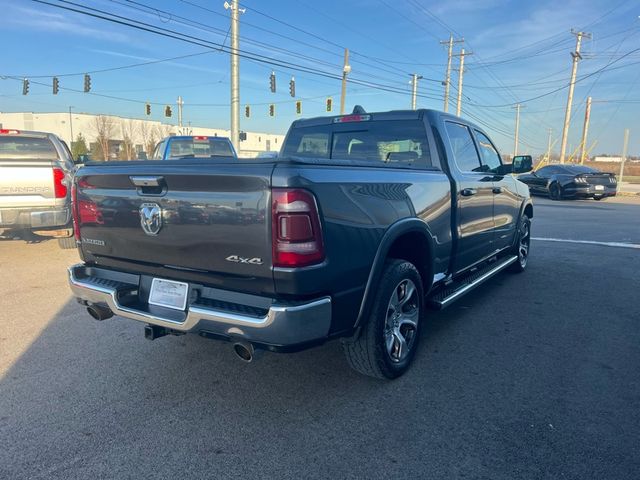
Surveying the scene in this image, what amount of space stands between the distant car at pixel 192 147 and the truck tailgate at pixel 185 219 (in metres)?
9.42

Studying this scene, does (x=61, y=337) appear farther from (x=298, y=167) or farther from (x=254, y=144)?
(x=254, y=144)

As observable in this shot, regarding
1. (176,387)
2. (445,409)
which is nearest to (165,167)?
(176,387)

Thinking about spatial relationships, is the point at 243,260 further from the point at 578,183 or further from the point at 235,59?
the point at 578,183

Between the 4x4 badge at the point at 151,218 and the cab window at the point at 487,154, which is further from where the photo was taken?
the cab window at the point at 487,154

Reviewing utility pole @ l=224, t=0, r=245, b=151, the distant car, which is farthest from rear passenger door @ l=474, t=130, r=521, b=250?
utility pole @ l=224, t=0, r=245, b=151

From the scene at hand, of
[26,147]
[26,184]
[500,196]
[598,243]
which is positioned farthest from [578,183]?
[26,184]

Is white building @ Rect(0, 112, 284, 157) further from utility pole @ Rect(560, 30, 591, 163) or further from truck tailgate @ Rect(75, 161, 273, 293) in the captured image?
truck tailgate @ Rect(75, 161, 273, 293)

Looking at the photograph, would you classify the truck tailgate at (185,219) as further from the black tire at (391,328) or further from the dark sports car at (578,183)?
the dark sports car at (578,183)

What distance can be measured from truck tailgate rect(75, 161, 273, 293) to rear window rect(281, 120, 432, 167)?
5.66 feet

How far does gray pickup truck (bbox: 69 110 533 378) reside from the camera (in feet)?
8.13

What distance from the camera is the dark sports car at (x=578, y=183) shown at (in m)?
18.6

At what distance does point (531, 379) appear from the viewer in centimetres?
341

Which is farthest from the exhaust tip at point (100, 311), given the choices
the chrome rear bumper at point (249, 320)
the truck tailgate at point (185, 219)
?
the truck tailgate at point (185, 219)

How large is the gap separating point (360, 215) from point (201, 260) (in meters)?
0.96
